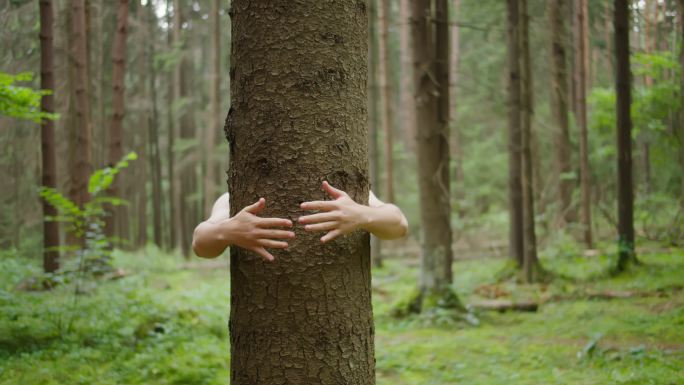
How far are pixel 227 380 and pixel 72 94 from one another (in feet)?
39.5

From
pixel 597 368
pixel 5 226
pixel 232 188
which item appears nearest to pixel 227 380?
pixel 232 188

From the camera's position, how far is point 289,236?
2229mm

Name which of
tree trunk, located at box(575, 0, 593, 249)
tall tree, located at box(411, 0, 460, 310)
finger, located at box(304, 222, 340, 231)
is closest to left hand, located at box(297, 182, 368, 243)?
finger, located at box(304, 222, 340, 231)

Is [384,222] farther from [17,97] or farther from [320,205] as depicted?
[17,97]

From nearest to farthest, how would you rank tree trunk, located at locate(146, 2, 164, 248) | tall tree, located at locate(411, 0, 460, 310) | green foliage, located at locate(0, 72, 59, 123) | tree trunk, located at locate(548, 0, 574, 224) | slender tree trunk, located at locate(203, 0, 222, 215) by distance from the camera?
green foliage, located at locate(0, 72, 59, 123), tall tree, located at locate(411, 0, 460, 310), tree trunk, located at locate(548, 0, 574, 224), slender tree trunk, located at locate(203, 0, 222, 215), tree trunk, located at locate(146, 2, 164, 248)

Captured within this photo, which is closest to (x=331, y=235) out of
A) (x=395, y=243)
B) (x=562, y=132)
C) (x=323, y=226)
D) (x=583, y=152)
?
(x=323, y=226)

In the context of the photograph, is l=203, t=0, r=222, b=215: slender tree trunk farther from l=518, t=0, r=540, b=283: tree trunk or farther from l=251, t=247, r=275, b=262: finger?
l=251, t=247, r=275, b=262: finger

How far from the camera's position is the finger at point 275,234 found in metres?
2.22

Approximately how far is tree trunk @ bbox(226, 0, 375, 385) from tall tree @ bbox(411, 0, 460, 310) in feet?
23.4

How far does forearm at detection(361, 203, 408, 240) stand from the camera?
2.38 metres

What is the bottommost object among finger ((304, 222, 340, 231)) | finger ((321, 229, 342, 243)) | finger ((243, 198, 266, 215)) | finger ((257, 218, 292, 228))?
finger ((321, 229, 342, 243))

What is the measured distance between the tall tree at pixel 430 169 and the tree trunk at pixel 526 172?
3.10 meters

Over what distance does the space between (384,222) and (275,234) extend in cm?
53

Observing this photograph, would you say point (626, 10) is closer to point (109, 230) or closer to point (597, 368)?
point (597, 368)
